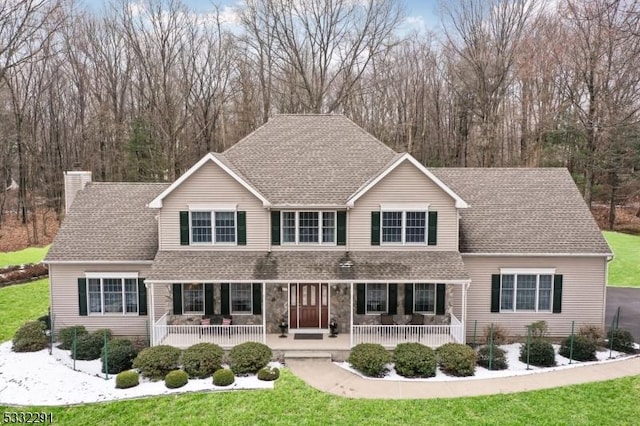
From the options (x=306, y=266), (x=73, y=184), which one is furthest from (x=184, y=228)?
(x=73, y=184)

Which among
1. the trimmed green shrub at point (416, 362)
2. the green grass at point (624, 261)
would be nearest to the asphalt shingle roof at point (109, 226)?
the trimmed green shrub at point (416, 362)

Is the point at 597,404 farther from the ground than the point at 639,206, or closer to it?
closer to it

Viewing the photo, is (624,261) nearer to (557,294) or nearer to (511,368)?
(557,294)

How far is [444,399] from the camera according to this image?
40.4 ft

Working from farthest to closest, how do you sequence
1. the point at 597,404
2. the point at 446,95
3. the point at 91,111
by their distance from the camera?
the point at 446,95 < the point at 91,111 < the point at 597,404

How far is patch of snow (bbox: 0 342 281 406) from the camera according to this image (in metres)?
12.5

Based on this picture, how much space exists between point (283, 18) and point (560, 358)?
32.2m

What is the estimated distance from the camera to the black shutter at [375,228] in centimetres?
1724

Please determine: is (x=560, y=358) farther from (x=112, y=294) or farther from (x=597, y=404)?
(x=112, y=294)

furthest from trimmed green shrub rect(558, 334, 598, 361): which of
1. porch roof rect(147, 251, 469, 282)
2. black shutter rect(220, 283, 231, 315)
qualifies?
black shutter rect(220, 283, 231, 315)

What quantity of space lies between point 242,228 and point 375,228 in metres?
5.31

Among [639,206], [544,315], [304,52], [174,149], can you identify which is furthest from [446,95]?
[544,315]

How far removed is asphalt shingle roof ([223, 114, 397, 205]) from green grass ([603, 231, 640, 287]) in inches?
698

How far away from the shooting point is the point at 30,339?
16.2m
